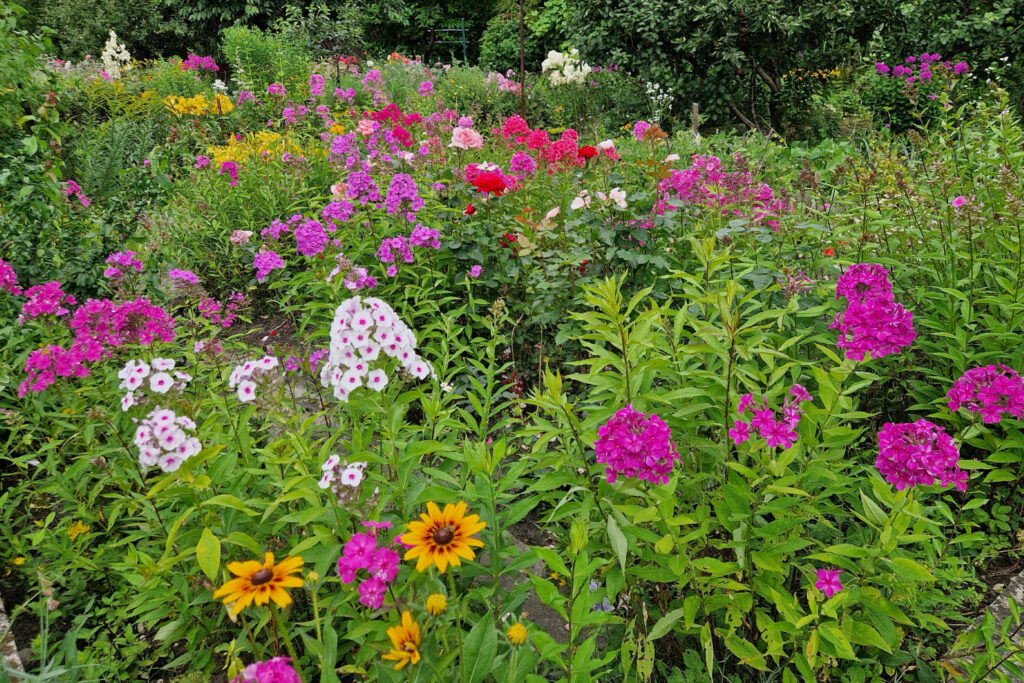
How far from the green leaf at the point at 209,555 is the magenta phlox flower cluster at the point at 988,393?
74.0 inches

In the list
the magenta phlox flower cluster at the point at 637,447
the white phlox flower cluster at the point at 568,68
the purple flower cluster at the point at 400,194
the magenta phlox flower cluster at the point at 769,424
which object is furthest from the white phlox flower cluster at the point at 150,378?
the white phlox flower cluster at the point at 568,68

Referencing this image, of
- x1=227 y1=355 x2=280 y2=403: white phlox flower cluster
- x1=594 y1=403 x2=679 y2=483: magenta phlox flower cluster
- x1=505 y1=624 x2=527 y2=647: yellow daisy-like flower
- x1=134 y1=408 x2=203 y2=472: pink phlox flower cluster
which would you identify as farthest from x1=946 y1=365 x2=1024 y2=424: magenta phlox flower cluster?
x1=134 y1=408 x2=203 y2=472: pink phlox flower cluster

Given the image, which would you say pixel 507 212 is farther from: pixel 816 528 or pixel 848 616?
pixel 848 616

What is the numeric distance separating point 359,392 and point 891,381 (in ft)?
7.11

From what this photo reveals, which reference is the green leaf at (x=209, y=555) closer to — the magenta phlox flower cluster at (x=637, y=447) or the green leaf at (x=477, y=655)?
the green leaf at (x=477, y=655)

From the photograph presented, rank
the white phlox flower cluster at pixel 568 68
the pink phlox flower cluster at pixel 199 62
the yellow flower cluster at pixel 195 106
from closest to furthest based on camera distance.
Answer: the yellow flower cluster at pixel 195 106
the white phlox flower cluster at pixel 568 68
the pink phlox flower cluster at pixel 199 62

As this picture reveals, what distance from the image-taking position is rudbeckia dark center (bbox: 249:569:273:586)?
108cm

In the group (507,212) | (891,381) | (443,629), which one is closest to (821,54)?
(507,212)

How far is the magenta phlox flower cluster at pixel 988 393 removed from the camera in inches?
60.2

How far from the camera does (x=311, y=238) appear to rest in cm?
293

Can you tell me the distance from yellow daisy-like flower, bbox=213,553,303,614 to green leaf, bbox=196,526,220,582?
0.29 meters

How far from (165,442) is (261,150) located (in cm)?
441

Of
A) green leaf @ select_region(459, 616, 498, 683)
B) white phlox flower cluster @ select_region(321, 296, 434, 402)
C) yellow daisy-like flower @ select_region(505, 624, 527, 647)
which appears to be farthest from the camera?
white phlox flower cluster @ select_region(321, 296, 434, 402)

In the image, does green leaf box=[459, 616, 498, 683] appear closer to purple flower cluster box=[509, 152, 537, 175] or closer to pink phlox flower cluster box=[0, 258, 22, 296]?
pink phlox flower cluster box=[0, 258, 22, 296]
